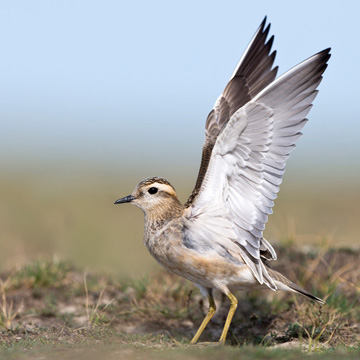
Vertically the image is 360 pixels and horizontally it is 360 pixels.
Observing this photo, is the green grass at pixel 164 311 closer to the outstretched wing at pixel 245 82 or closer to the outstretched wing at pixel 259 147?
the outstretched wing at pixel 259 147

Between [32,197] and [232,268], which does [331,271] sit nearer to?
[232,268]

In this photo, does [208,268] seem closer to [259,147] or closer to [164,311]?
[259,147]

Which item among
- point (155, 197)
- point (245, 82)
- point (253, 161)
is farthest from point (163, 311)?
point (245, 82)

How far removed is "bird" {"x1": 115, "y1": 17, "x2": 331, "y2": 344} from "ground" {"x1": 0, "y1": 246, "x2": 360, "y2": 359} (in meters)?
0.64

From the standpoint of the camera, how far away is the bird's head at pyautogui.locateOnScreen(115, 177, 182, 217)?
691 cm

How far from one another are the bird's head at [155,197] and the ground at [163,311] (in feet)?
4.12

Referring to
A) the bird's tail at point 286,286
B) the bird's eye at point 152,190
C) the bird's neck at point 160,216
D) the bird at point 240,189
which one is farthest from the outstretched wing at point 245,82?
the bird's tail at point 286,286

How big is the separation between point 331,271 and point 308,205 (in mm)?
11079

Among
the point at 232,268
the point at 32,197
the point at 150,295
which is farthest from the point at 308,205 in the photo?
the point at 232,268

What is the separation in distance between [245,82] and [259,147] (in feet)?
4.71

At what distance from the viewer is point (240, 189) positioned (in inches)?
243

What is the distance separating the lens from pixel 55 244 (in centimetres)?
1455

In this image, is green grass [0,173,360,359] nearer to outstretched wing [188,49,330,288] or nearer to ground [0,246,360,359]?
ground [0,246,360,359]

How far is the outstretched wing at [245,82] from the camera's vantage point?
700cm
